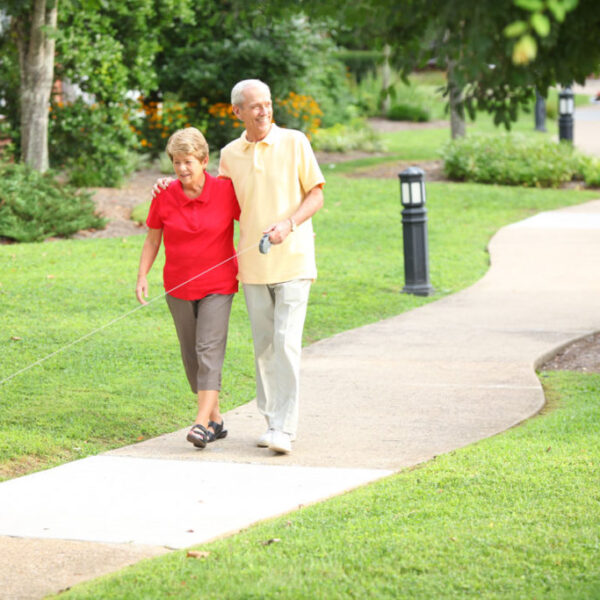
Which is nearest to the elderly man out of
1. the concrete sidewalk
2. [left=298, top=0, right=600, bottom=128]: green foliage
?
the concrete sidewalk

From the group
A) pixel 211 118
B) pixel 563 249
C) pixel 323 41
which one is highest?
pixel 323 41

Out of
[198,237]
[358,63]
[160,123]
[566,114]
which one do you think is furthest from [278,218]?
[358,63]

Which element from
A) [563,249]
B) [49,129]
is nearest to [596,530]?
[563,249]

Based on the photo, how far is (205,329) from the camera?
5.99 metres

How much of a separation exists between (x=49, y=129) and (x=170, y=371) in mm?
10574

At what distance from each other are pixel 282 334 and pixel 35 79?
1054 cm

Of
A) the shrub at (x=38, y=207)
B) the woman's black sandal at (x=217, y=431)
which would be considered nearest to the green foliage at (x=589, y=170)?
the shrub at (x=38, y=207)

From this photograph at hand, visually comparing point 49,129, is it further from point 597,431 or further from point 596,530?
point 596,530

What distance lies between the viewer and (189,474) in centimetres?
562

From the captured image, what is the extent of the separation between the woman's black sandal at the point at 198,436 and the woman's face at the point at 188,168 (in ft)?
4.22

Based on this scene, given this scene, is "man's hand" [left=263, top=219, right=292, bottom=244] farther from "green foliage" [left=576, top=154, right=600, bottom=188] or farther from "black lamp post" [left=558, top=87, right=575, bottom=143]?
"black lamp post" [left=558, top=87, right=575, bottom=143]

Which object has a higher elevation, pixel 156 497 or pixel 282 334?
pixel 282 334

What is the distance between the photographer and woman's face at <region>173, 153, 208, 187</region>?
229 inches

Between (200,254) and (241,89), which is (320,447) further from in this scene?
(241,89)
